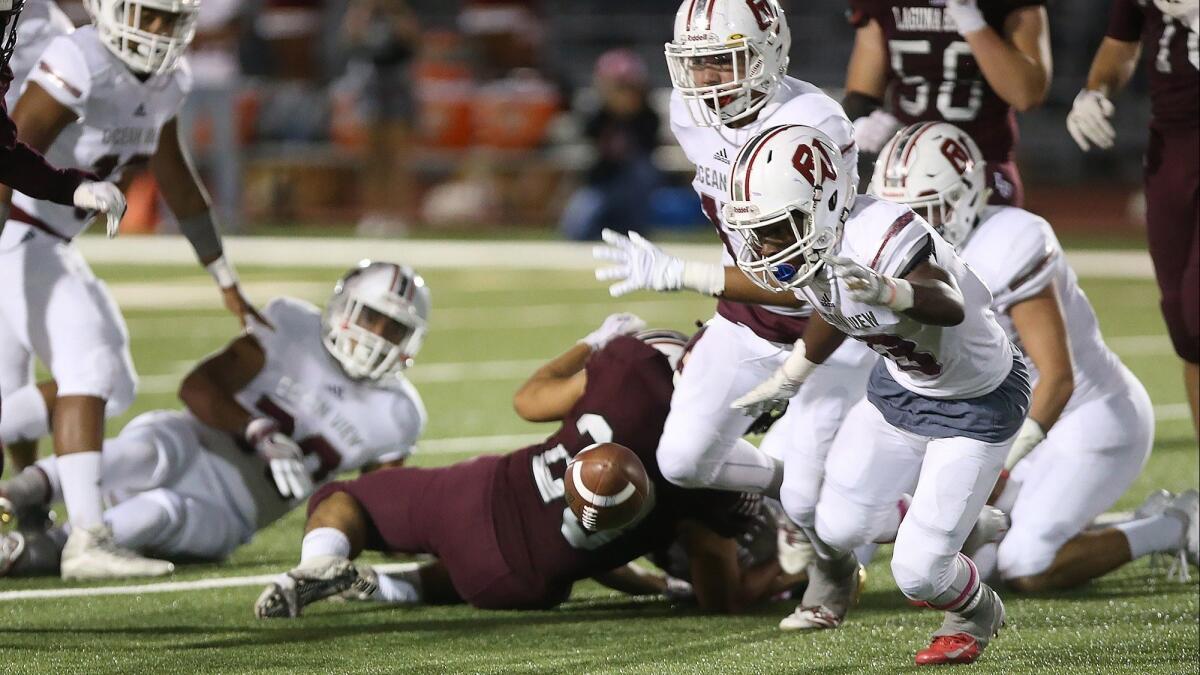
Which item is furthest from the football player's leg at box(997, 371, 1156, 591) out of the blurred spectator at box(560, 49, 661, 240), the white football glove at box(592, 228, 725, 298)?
the blurred spectator at box(560, 49, 661, 240)

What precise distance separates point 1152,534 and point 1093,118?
116 centimetres

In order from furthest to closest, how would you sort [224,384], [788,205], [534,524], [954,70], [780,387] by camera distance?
[954,70] → [224,384] → [534,524] → [780,387] → [788,205]

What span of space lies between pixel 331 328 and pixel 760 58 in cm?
146

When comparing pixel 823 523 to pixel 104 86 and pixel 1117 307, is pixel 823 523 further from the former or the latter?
pixel 1117 307

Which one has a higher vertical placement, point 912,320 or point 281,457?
point 912,320

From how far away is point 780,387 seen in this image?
156 inches

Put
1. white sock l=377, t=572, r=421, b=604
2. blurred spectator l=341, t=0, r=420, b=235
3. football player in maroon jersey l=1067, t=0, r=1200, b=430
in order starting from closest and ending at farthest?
white sock l=377, t=572, r=421, b=604, football player in maroon jersey l=1067, t=0, r=1200, b=430, blurred spectator l=341, t=0, r=420, b=235

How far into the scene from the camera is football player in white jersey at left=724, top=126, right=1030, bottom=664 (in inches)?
138

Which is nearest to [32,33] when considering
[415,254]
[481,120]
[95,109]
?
[95,109]

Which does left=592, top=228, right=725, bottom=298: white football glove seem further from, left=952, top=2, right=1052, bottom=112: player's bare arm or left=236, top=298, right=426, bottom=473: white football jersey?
left=952, top=2, right=1052, bottom=112: player's bare arm

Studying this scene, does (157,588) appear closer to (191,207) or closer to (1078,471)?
(191,207)

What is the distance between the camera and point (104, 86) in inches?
186

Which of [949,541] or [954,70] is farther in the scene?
[954,70]

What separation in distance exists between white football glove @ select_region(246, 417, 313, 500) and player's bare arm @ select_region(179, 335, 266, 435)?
3.1 inches
